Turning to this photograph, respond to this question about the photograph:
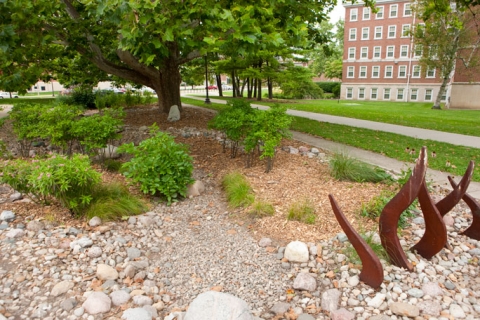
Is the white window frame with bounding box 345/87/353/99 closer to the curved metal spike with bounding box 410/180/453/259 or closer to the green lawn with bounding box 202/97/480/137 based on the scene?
the green lawn with bounding box 202/97/480/137

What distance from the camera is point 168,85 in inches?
466

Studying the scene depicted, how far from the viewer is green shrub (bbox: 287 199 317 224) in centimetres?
440

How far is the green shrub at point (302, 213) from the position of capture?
4397 millimetres

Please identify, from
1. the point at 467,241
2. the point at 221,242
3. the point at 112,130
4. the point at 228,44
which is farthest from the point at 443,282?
the point at 112,130

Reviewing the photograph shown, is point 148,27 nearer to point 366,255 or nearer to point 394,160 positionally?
point 366,255

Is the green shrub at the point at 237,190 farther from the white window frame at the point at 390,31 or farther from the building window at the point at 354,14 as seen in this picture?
the building window at the point at 354,14

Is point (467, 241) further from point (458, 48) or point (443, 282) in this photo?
point (458, 48)

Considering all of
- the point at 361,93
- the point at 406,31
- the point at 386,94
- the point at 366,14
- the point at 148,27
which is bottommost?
the point at 386,94

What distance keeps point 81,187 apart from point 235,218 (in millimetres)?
1987

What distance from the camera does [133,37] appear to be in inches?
182

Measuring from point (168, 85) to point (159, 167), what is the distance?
289 inches

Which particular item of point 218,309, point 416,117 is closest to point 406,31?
point 416,117

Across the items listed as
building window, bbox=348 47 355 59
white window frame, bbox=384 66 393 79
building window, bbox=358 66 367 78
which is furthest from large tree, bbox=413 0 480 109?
building window, bbox=348 47 355 59

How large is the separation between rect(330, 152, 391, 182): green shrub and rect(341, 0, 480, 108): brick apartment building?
41.1 metres
